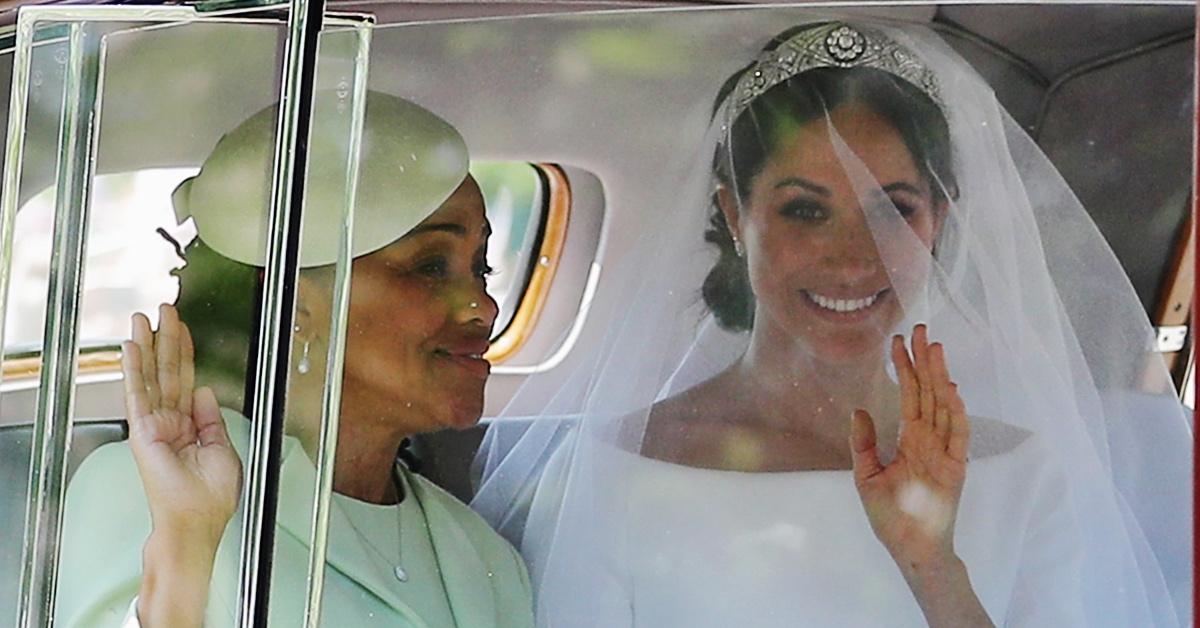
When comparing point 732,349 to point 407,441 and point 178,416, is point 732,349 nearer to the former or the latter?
point 407,441

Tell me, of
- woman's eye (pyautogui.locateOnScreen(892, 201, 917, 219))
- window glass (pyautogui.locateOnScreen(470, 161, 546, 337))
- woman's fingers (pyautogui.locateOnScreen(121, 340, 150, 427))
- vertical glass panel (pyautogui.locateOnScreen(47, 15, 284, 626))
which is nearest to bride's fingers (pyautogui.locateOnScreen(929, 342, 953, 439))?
woman's eye (pyautogui.locateOnScreen(892, 201, 917, 219))

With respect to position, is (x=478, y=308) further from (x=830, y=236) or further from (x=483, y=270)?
(x=830, y=236)

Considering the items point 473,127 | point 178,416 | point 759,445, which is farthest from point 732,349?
point 178,416

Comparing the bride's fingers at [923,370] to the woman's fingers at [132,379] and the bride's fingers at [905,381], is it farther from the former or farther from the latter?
the woman's fingers at [132,379]

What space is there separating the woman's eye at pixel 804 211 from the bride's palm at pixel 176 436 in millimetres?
523

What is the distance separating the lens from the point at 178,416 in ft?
4.40

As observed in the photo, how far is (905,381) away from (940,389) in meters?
0.03

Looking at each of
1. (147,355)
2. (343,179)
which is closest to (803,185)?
(343,179)

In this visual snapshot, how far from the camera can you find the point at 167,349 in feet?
4.44

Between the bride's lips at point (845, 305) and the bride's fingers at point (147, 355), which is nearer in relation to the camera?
the bride's lips at point (845, 305)

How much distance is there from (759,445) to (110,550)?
59 cm

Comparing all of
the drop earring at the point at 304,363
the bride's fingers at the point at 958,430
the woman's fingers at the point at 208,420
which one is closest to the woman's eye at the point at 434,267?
the drop earring at the point at 304,363

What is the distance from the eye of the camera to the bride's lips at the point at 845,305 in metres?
1.22

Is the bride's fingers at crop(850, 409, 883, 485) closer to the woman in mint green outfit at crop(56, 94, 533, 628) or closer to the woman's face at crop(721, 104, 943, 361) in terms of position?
the woman's face at crop(721, 104, 943, 361)
